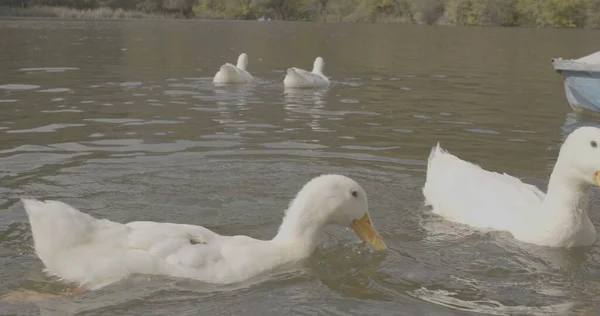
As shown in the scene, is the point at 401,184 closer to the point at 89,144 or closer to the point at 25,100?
the point at 89,144

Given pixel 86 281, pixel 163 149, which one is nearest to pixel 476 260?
pixel 86 281

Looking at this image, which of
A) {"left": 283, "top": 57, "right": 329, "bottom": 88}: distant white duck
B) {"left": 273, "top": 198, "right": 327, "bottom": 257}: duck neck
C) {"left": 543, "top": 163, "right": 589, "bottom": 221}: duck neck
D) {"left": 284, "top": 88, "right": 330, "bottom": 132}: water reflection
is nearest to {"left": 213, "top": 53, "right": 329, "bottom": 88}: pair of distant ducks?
{"left": 283, "top": 57, "right": 329, "bottom": 88}: distant white duck

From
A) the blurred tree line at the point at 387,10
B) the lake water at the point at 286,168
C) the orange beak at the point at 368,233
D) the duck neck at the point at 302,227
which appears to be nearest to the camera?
the lake water at the point at 286,168

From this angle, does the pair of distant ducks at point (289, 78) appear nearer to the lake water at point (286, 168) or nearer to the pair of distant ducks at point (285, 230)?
the lake water at point (286, 168)

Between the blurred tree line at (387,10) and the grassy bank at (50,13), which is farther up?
the blurred tree line at (387,10)

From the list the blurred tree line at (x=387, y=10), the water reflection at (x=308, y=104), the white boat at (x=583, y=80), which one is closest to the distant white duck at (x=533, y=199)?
the water reflection at (x=308, y=104)

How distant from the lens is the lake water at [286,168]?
16.0ft

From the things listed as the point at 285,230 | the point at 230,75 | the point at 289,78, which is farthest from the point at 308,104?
the point at 285,230

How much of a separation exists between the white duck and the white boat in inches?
285

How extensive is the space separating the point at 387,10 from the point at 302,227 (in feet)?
292

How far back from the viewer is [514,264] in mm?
5605

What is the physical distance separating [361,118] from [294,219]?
22.2ft

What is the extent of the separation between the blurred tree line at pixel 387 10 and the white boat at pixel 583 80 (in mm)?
63674

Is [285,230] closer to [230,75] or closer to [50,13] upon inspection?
[230,75]
